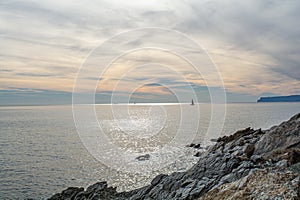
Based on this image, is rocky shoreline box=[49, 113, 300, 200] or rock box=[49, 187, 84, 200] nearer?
rocky shoreline box=[49, 113, 300, 200]

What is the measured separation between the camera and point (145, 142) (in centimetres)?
7956

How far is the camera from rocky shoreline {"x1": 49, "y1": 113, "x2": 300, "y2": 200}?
15.0 meters

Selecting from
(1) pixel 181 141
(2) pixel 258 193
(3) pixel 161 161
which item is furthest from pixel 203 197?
(1) pixel 181 141

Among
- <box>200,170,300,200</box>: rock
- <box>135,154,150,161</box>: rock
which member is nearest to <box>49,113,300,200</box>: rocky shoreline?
<box>200,170,300,200</box>: rock

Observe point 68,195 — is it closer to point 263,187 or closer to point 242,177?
point 242,177

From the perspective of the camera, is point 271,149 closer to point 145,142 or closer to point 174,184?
point 174,184

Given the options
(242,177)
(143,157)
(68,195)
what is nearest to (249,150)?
(242,177)

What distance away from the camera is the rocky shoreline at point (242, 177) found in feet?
49.1

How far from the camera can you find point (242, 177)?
18094 millimetres

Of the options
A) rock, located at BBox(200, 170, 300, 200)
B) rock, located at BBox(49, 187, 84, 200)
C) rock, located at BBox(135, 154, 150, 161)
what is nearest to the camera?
rock, located at BBox(200, 170, 300, 200)

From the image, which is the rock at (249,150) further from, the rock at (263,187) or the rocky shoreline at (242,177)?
the rock at (263,187)

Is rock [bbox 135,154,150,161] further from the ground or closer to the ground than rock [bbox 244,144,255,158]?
closer to the ground

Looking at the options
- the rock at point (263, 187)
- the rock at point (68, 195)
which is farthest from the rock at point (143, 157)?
the rock at point (263, 187)

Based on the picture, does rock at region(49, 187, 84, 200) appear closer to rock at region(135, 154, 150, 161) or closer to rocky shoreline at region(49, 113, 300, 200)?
rocky shoreline at region(49, 113, 300, 200)
